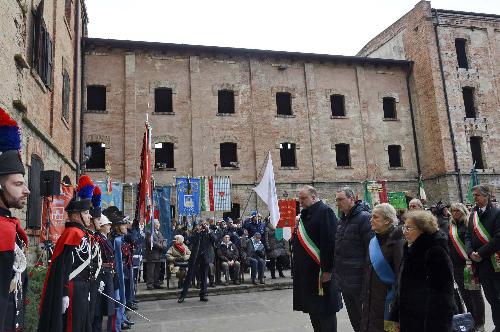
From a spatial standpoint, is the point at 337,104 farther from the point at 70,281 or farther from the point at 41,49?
the point at 70,281

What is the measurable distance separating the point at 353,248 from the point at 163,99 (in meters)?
19.0

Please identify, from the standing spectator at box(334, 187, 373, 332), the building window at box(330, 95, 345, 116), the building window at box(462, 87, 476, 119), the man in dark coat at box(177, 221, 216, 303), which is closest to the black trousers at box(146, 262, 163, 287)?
the man in dark coat at box(177, 221, 216, 303)

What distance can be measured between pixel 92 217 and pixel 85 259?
3.17ft

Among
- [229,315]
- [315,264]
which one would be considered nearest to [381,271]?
[315,264]

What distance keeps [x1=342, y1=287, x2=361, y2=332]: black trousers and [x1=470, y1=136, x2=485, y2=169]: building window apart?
76.4ft

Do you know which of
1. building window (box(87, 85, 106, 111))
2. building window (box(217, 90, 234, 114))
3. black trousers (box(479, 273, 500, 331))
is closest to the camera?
black trousers (box(479, 273, 500, 331))

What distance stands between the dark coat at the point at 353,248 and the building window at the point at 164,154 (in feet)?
57.0

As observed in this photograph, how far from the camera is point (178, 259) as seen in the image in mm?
13109

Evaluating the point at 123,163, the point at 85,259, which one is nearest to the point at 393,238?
the point at 85,259

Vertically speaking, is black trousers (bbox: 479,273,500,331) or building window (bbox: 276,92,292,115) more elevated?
building window (bbox: 276,92,292,115)

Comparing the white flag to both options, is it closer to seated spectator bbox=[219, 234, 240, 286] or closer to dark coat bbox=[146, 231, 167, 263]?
seated spectator bbox=[219, 234, 240, 286]

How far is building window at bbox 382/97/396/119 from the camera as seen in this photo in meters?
26.1

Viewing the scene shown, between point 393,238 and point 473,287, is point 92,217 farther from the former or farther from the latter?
point 473,287

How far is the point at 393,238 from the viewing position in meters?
4.36
